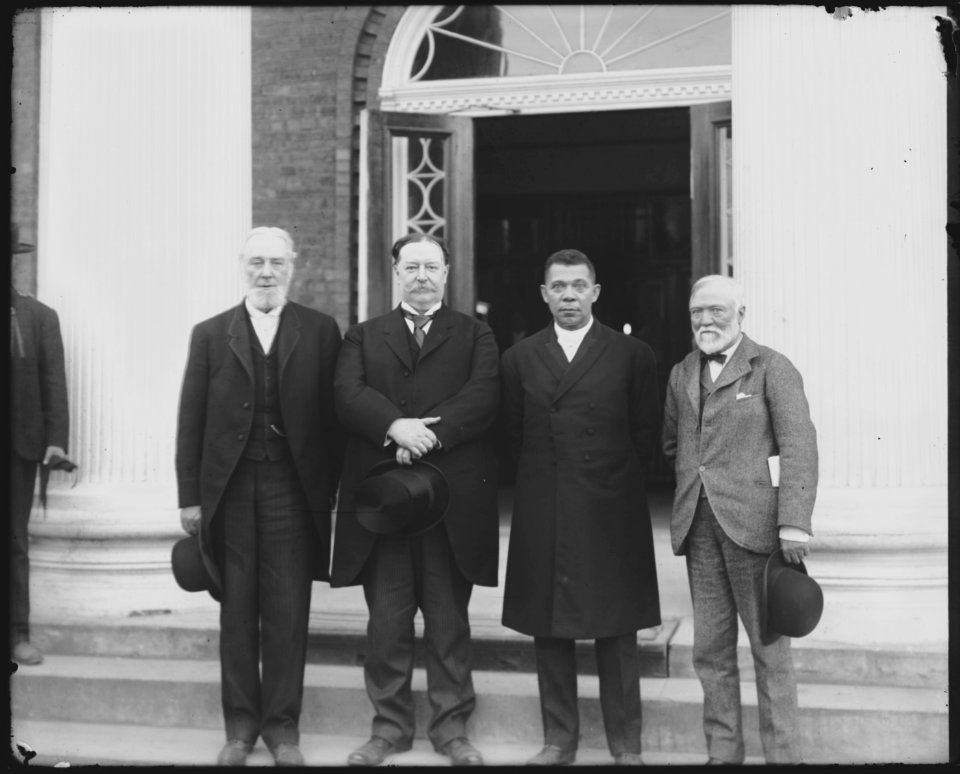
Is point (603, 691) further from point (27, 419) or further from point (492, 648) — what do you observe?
point (27, 419)

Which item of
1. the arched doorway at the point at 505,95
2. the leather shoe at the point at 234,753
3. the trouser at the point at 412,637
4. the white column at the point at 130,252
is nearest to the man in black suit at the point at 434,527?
the trouser at the point at 412,637

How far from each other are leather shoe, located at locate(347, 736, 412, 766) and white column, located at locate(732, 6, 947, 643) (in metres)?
1.93

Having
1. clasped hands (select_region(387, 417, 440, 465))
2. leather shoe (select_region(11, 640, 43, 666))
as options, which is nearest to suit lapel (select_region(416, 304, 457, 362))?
clasped hands (select_region(387, 417, 440, 465))

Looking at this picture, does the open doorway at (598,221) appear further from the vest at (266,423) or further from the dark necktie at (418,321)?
the vest at (266,423)

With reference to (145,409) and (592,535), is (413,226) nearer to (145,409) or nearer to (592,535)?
(145,409)

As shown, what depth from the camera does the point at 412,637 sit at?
450 cm

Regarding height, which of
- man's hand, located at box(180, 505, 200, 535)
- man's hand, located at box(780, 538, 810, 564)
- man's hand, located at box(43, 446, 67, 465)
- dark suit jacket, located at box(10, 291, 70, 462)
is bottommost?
man's hand, located at box(780, 538, 810, 564)

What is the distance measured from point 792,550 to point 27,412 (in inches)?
140

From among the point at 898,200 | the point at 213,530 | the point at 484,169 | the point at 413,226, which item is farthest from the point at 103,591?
the point at 484,169

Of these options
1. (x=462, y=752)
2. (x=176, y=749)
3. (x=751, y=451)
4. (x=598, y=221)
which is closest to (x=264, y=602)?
(x=176, y=749)

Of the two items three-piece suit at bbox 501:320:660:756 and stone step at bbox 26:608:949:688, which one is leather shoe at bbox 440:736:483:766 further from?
stone step at bbox 26:608:949:688

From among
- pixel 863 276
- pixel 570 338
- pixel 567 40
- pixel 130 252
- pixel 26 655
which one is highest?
pixel 567 40

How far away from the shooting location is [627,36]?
26.9 feet

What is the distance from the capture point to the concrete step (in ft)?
14.6
